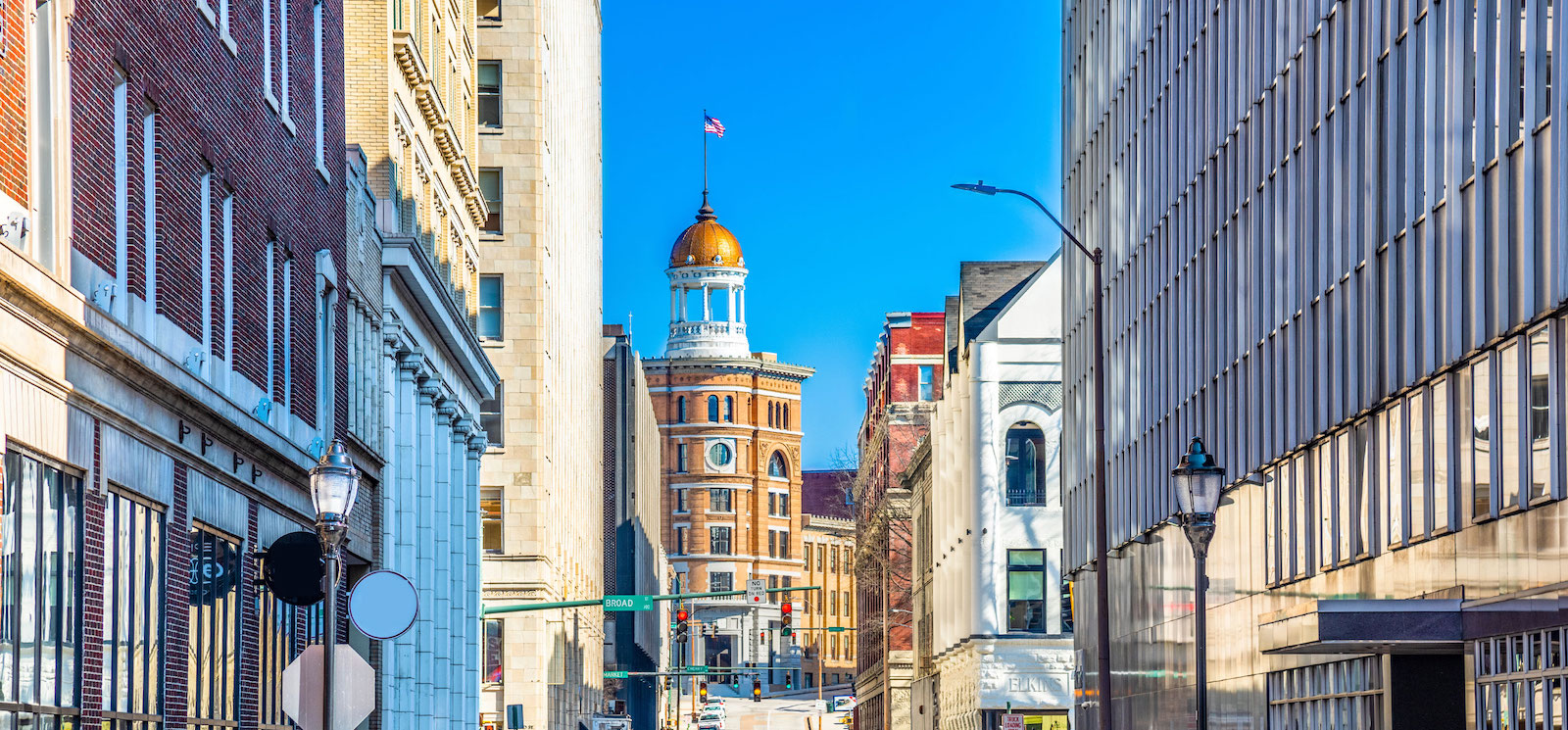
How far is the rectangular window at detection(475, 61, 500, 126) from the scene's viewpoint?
6706 cm

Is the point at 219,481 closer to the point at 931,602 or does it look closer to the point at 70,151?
the point at 70,151

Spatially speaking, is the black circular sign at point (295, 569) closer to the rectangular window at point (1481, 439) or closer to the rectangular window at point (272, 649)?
the rectangular window at point (272, 649)

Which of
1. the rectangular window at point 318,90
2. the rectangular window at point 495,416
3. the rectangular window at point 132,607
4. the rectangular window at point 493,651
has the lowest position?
the rectangular window at point 493,651

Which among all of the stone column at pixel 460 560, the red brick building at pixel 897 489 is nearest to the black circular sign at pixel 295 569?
the stone column at pixel 460 560

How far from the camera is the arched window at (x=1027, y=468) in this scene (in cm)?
6894

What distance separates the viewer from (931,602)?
3428 inches

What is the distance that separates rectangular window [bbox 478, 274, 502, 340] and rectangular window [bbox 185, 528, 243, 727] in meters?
40.4

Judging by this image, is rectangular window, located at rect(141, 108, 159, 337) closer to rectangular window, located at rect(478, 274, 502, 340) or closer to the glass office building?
the glass office building

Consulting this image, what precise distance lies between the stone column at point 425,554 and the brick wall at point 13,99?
26.0m

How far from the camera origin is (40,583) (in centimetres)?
1806

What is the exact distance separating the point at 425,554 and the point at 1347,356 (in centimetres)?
2227

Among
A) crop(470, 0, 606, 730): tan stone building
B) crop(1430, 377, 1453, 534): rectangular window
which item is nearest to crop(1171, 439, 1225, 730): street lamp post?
crop(1430, 377, 1453, 534): rectangular window

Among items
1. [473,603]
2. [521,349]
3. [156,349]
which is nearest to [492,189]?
[521,349]

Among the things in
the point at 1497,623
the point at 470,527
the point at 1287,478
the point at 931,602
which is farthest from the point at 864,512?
the point at 1497,623
